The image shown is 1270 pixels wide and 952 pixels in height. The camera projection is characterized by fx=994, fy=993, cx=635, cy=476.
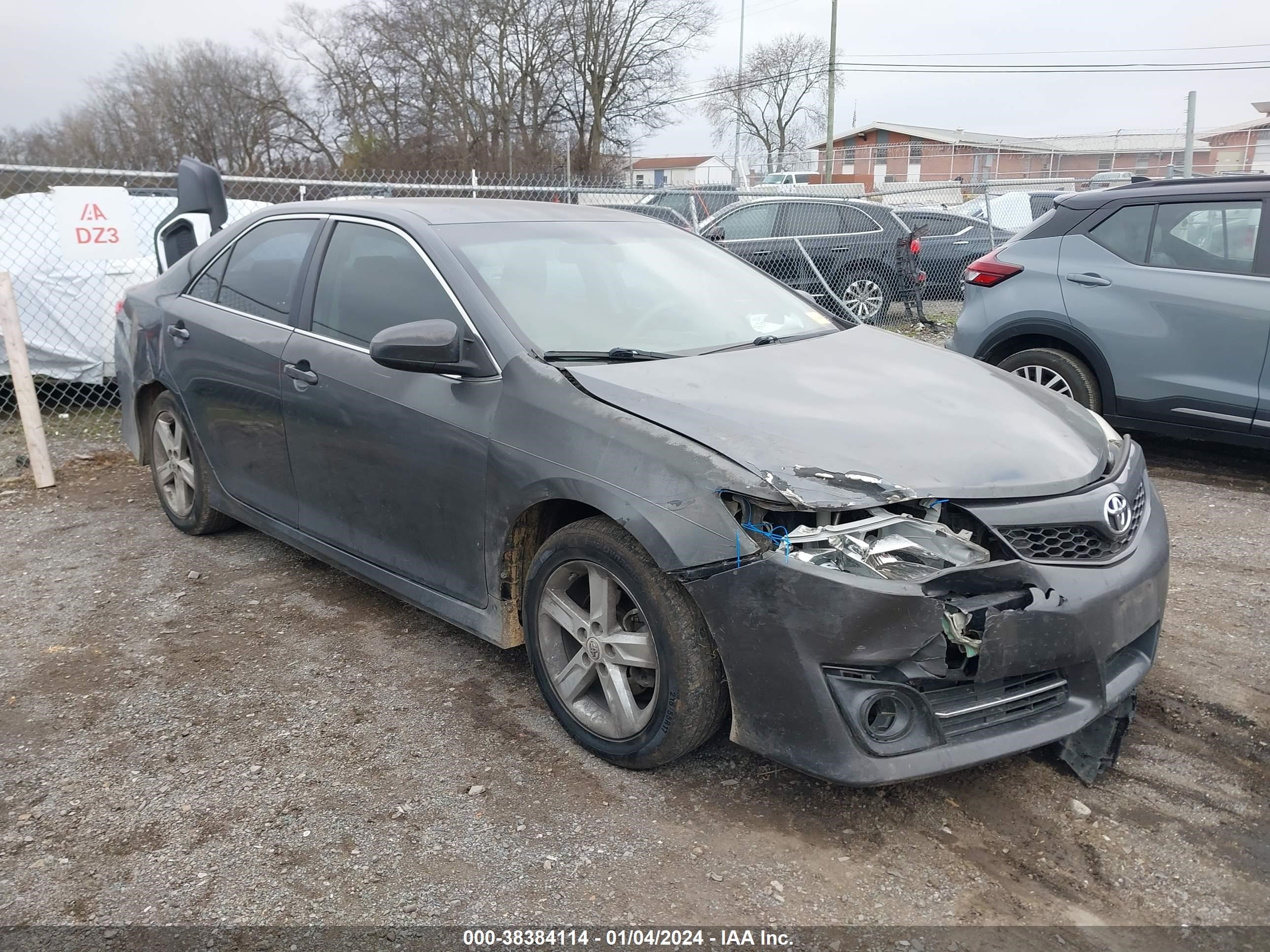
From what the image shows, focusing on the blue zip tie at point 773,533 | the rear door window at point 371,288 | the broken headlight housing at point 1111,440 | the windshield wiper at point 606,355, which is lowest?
the broken headlight housing at point 1111,440

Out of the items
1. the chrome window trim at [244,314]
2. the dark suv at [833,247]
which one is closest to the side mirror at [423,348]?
the chrome window trim at [244,314]

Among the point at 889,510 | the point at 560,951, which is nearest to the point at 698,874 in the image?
the point at 560,951

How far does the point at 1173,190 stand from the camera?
5957 mm

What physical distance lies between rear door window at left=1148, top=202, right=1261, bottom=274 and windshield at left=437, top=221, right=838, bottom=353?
2.96m

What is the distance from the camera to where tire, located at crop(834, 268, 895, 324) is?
11.8 meters

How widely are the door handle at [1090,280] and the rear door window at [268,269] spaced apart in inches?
178

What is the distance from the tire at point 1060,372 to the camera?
241 inches

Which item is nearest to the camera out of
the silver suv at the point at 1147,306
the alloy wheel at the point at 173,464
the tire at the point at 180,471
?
the tire at the point at 180,471

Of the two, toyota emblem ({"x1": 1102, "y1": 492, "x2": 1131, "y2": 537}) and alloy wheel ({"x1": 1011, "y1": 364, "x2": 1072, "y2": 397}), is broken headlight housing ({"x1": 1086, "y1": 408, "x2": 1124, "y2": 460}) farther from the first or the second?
alloy wheel ({"x1": 1011, "y1": 364, "x2": 1072, "y2": 397})

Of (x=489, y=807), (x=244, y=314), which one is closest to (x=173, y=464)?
(x=244, y=314)

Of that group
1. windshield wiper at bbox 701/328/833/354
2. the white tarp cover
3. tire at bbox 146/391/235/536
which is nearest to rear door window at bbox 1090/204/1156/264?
windshield wiper at bbox 701/328/833/354

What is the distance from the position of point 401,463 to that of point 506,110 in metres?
40.9

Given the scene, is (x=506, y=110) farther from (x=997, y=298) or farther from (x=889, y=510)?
(x=889, y=510)

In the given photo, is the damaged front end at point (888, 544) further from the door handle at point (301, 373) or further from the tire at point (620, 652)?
the door handle at point (301, 373)
